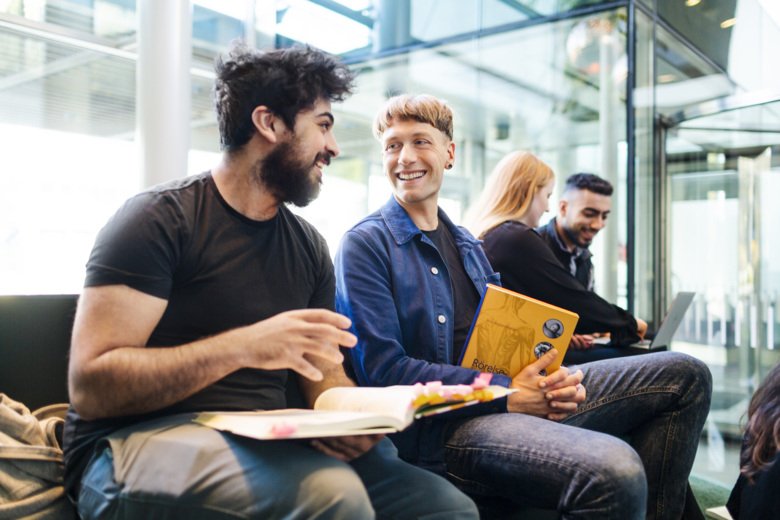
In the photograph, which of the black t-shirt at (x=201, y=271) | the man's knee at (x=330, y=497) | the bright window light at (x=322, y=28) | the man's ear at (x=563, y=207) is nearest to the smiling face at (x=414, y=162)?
the black t-shirt at (x=201, y=271)

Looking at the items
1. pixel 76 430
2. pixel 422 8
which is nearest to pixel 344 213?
pixel 422 8

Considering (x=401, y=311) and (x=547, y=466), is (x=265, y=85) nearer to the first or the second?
(x=401, y=311)

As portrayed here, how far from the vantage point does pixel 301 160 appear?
4.91ft

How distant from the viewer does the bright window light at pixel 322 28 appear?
5508 mm

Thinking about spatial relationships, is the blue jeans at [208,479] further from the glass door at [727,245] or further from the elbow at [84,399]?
the glass door at [727,245]

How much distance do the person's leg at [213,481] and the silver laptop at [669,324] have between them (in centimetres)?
209

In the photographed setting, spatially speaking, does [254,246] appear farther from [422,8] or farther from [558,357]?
[422,8]

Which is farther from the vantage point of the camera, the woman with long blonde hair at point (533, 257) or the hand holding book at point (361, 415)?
the woman with long blonde hair at point (533, 257)

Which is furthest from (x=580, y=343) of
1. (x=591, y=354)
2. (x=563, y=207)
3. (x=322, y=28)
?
(x=322, y=28)

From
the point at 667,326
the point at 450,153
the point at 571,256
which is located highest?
the point at 450,153

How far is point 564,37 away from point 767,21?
122cm

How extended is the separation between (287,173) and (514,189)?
5.26ft

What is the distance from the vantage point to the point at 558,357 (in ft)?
5.43

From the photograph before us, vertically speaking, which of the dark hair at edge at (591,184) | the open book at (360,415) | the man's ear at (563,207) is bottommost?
the open book at (360,415)
